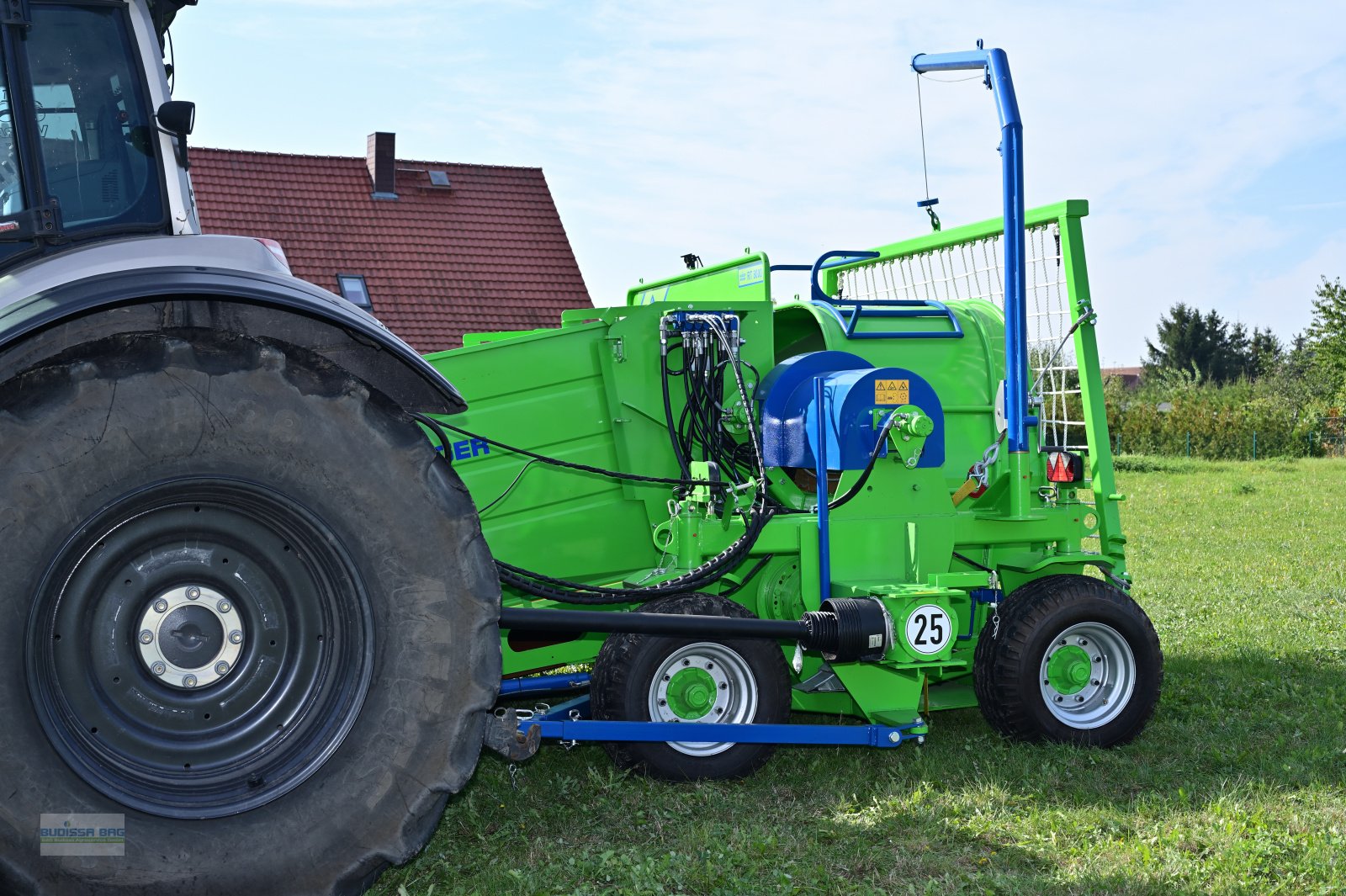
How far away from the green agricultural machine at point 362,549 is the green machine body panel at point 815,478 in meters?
0.02

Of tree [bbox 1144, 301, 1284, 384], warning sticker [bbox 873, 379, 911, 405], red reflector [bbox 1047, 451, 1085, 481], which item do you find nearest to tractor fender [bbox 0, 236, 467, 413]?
warning sticker [bbox 873, 379, 911, 405]

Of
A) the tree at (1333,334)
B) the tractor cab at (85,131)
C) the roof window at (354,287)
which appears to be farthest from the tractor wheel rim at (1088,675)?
the tree at (1333,334)

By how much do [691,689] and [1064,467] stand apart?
209 cm

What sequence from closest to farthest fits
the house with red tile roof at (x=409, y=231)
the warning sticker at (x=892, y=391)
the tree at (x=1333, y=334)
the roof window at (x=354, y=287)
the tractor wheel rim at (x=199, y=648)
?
the tractor wheel rim at (x=199, y=648) → the warning sticker at (x=892, y=391) → the roof window at (x=354, y=287) → the house with red tile roof at (x=409, y=231) → the tree at (x=1333, y=334)

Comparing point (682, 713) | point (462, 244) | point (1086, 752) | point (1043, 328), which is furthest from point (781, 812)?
point (462, 244)

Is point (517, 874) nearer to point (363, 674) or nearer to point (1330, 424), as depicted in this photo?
point (363, 674)

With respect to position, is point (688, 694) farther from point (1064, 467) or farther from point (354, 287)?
point (354, 287)

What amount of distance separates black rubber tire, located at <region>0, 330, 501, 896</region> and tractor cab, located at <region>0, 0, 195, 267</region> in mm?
647

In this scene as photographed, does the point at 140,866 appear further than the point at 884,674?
No

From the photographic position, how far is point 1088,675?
540cm

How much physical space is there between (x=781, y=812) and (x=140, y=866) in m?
2.48

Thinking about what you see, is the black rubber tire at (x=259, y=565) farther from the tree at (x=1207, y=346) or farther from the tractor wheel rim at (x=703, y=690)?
the tree at (x=1207, y=346)

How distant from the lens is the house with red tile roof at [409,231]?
63.0 feet

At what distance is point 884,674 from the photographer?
507cm
